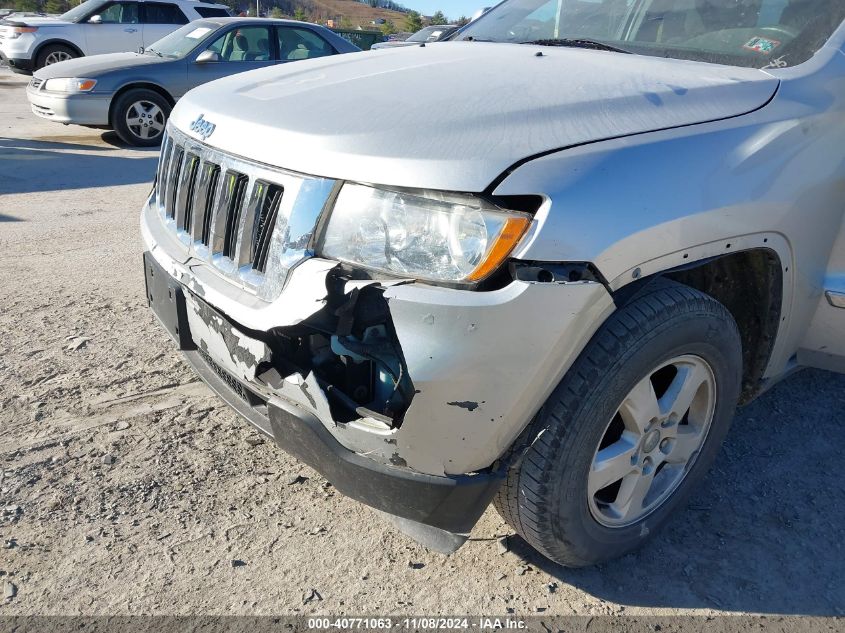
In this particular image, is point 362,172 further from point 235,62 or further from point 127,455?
point 235,62

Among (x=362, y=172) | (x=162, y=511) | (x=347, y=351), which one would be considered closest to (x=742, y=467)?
(x=347, y=351)

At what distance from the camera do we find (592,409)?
1.86 meters

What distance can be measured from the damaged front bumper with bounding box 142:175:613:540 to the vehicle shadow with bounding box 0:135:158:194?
5731 millimetres

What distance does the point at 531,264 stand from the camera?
5.49 feet

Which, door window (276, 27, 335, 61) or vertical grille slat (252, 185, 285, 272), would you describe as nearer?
vertical grille slat (252, 185, 285, 272)

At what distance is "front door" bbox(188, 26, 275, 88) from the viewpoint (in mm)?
9202

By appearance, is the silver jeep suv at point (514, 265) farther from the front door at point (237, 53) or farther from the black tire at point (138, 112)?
the front door at point (237, 53)

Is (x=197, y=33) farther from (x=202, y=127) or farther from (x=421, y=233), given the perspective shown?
(x=421, y=233)

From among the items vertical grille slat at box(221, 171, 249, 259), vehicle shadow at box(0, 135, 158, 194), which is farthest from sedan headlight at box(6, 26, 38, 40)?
vertical grille slat at box(221, 171, 249, 259)

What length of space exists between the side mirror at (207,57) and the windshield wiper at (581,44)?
6.95 metres

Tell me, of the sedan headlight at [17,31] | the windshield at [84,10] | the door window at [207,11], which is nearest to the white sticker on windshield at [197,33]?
the door window at [207,11]

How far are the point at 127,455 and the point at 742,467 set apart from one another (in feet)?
7.70

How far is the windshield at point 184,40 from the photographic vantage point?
30.5 feet

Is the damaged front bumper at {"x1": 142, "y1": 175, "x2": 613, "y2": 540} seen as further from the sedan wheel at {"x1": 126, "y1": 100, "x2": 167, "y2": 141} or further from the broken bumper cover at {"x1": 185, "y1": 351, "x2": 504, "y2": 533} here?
the sedan wheel at {"x1": 126, "y1": 100, "x2": 167, "y2": 141}
